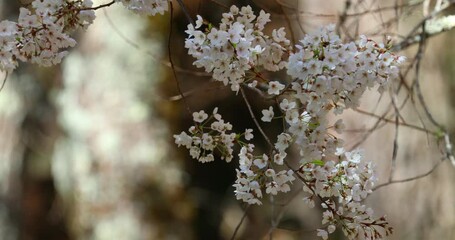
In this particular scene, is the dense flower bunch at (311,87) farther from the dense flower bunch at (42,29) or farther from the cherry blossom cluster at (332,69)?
the dense flower bunch at (42,29)

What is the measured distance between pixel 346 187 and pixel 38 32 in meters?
0.53

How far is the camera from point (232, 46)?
917mm

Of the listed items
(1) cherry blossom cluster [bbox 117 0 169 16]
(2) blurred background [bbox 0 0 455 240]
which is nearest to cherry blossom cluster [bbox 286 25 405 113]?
(1) cherry blossom cluster [bbox 117 0 169 16]

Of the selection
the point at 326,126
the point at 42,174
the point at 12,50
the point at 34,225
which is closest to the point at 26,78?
the point at 42,174

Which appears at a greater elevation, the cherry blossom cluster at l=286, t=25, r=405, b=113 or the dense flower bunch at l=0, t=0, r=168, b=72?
the cherry blossom cluster at l=286, t=25, r=405, b=113

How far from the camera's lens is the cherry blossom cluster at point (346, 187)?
3.25 ft

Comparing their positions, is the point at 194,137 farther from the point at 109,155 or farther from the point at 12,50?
the point at 109,155

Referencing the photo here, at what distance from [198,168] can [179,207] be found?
0.60 feet

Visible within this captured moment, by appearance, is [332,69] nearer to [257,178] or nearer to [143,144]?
[257,178]

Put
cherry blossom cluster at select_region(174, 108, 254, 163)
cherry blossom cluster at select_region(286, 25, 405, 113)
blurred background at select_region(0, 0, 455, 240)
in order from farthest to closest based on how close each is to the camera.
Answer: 1. blurred background at select_region(0, 0, 455, 240)
2. cherry blossom cluster at select_region(174, 108, 254, 163)
3. cherry blossom cluster at select_region(286, 25, 405, 113)

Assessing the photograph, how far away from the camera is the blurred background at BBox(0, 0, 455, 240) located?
7.16ft

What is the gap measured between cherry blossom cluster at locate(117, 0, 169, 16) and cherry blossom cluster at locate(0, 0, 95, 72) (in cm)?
8

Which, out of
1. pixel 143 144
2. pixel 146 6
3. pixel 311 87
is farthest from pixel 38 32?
pixel 143 144

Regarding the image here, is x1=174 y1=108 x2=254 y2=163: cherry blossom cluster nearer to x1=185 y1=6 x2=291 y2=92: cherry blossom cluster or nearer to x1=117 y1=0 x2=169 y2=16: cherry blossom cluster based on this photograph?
x1=185 y1=6 x2=291 y2=92: cherry blossom cluster
